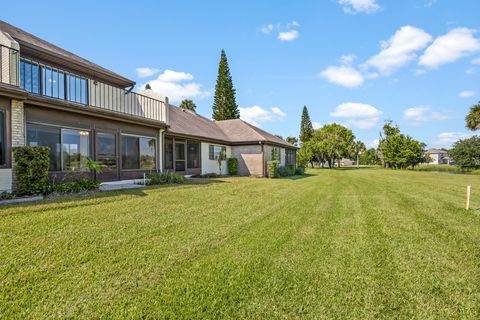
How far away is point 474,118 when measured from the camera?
32.5 meters

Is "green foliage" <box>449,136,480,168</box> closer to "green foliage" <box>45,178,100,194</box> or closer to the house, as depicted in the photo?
the house

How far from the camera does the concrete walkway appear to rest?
962cm

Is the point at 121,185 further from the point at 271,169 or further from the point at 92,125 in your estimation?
the point at 271,169

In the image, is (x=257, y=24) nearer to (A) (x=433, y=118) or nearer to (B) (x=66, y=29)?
(B) (x=66, y=29)

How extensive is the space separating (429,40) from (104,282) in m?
22.6

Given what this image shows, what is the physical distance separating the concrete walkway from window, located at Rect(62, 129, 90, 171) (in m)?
1.03

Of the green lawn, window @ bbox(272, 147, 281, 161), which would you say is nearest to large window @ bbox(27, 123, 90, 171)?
the green lawn

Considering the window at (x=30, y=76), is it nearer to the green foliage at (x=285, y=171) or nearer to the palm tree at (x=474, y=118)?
the green foliage at (x=285, y=171)

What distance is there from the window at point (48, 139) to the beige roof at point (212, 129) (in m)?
6.06

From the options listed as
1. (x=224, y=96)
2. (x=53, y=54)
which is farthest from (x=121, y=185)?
(x=224, y=96)

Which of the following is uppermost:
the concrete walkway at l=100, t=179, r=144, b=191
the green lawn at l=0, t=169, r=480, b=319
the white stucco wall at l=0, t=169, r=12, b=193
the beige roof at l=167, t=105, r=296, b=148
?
the beige roof at l=167, t=105, r=296, b=148

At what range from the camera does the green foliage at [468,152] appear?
3753cm

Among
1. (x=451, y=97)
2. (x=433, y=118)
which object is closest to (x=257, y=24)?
(x=451, y=97)

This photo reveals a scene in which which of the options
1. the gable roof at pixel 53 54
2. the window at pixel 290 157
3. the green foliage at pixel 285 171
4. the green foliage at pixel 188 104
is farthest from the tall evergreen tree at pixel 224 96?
the gable roof at pixel 53 54
